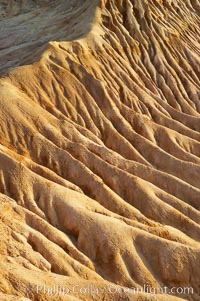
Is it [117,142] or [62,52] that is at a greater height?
[62,52]

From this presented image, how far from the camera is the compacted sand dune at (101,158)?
9.77m

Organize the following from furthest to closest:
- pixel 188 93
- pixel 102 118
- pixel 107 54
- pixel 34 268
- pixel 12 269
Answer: pixel 188 93
pixel 107 54
pixel 102 118
pixel 34 268
pixel 12 269

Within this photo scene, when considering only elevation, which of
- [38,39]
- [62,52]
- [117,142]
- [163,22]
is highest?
[163,22]

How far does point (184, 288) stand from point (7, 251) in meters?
3.94

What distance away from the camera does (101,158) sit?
1293 cm

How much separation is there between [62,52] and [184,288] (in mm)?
7529

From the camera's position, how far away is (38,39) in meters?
18.0

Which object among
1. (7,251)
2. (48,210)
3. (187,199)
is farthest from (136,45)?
(7,251)

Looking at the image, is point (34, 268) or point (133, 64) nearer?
point (34, 268)

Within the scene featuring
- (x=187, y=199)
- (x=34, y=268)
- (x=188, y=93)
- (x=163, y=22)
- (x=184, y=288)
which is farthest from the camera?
(x=163, y=22)

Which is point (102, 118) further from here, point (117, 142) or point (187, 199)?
point (187, 199)

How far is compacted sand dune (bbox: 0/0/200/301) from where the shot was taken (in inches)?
385

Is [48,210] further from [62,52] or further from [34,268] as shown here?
[62,52]

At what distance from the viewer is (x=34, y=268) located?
29.6ft
